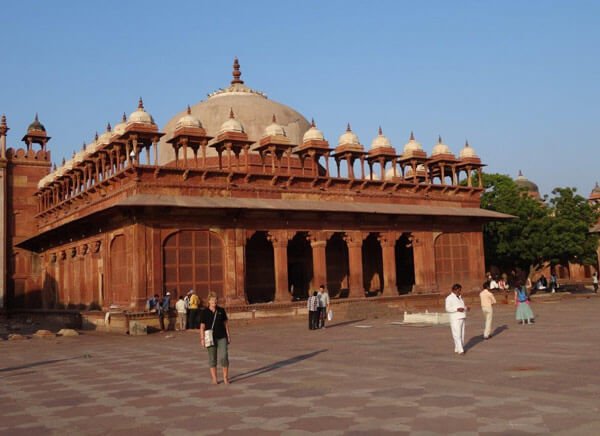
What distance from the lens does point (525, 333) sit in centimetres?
1548

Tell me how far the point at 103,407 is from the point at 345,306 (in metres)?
17.5

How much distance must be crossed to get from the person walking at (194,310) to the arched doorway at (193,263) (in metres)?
2.37

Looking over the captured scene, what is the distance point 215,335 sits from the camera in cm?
966

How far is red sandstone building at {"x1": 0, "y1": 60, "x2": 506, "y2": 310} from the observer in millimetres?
23641

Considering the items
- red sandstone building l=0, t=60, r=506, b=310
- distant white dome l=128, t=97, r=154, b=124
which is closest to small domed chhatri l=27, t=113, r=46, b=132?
red sandstone building l=0, t=60, r=506, b=310

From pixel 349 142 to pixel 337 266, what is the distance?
614 cm

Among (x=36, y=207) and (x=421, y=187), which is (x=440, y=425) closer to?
(x=421, y=187)

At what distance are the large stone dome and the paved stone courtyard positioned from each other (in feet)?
70.5

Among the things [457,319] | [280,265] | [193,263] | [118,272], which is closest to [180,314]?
[193,263]

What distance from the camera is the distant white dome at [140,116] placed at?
2418 centimetres

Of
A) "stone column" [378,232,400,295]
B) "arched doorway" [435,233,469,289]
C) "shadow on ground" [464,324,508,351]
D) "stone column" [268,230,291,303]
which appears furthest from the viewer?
"arched doorway" [435,233,469,289]

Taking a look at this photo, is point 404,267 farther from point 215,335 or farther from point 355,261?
point 215,335

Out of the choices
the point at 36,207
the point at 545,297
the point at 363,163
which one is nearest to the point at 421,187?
the point at 363,163

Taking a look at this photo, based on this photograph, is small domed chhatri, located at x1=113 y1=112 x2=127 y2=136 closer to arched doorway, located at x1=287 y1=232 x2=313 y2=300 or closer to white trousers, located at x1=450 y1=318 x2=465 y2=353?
arched doorway, located at x1=287 y1=232 x2=313 y2=300
